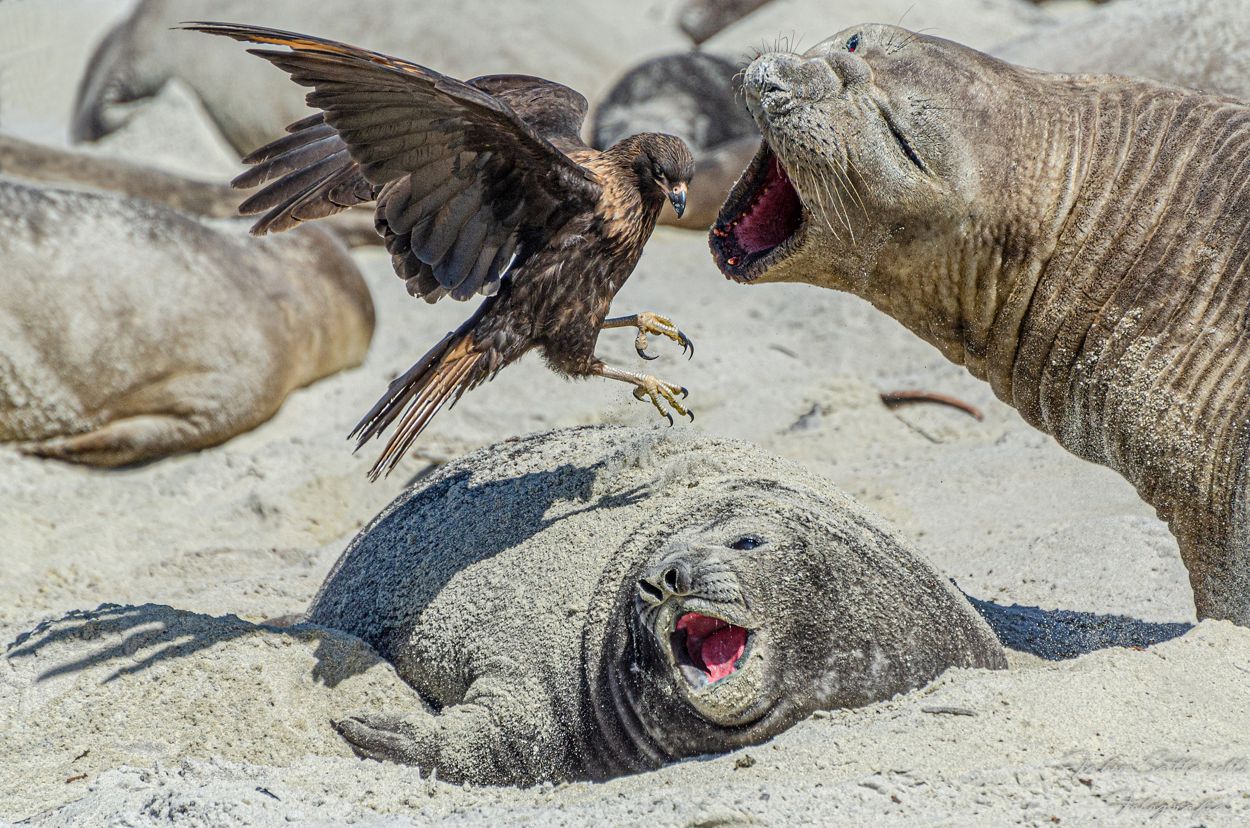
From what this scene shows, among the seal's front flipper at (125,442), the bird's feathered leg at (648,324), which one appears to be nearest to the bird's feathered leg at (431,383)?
the bird's feathered leg at (648,324)

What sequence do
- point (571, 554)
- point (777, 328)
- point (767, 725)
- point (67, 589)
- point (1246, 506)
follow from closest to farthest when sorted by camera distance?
point (767, 725)
point (1246, 506)
point (571, 554)
point (67, 589)
point (777, 328)

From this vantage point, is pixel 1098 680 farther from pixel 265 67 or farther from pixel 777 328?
pixel 265 67

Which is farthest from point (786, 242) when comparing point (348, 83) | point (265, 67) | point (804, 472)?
point (265, 67)

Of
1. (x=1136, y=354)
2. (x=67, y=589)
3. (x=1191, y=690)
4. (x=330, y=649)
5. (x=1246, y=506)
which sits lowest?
(x=67, y=589)

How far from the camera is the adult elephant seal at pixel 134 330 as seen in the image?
6.11 m

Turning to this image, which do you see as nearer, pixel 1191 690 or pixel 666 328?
pixel 1191 690

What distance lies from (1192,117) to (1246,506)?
3.27 feet

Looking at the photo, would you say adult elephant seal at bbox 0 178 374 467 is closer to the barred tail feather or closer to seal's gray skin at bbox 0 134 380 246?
seal's gray skin at bbox 0 134 380 246

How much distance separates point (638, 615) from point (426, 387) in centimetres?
106

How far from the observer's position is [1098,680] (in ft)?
9.55

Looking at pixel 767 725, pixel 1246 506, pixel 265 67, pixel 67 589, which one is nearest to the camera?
pixel 767 725

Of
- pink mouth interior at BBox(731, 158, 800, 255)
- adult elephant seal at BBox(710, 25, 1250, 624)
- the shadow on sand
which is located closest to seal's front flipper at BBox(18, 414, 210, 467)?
pink mouth interior at BBox(731, 158, 800, 255)

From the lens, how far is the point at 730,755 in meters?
2.83

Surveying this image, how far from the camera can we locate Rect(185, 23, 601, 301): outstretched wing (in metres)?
3.24
